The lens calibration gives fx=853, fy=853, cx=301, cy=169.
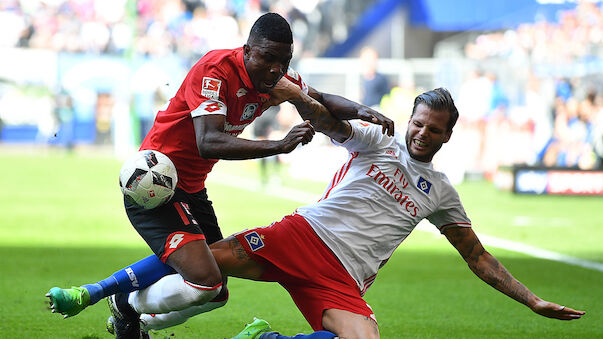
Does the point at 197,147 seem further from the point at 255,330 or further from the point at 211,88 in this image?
the point at 255,330

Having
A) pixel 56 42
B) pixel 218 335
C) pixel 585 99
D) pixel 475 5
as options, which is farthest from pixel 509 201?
Result: pixel 56 42

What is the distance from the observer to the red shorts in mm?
Answer: 4984

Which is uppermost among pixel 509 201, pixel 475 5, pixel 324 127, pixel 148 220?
pixel 475 5

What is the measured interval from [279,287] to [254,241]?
2855 millimetres

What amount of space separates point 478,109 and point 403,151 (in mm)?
16141

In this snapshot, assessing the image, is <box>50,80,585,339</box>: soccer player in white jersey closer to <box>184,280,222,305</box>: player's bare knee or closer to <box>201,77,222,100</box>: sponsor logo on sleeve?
<box>184,280,222,305</box>: player's bare knee

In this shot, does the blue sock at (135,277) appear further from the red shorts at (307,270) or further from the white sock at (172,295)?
the red shorts at (307,270)

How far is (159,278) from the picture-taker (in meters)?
4.98

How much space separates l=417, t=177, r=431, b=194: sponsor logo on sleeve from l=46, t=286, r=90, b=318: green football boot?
6.79ft

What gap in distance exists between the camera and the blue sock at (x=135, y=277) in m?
4.89

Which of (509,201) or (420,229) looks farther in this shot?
(509,201)

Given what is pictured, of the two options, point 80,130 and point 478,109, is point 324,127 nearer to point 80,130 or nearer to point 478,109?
point 478,109

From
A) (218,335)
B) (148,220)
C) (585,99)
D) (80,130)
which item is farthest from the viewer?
(80,130)

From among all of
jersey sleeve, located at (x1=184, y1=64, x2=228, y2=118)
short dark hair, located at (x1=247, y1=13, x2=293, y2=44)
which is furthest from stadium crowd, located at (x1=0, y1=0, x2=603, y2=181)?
jersey sleeve, located at (x1=184, y1=64, x2=228, y2=118)
